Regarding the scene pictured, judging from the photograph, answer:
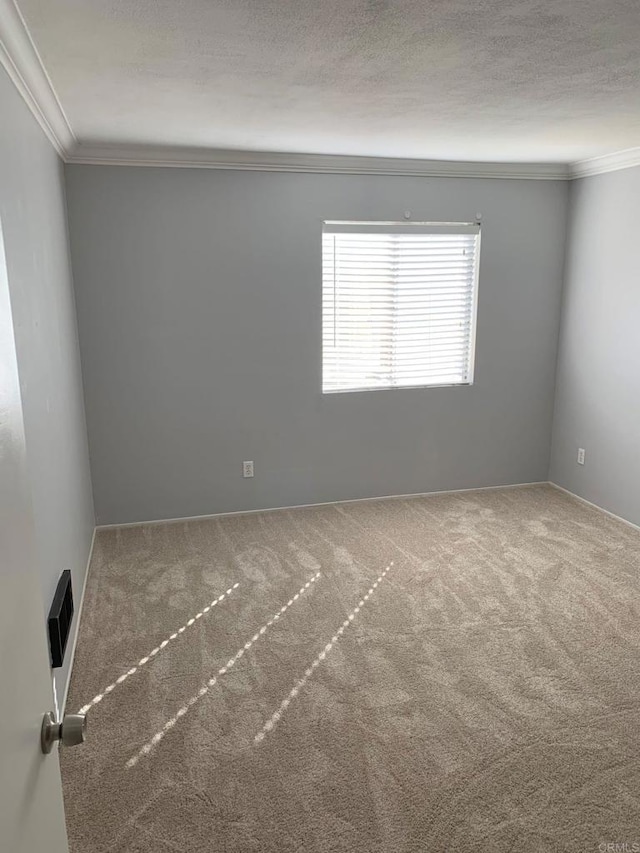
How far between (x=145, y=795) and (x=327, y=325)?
301 centimetres

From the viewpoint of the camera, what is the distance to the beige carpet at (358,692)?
1888 mm

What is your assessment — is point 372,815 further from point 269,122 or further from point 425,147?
point 425,147

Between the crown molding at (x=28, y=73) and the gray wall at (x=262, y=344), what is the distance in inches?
30.0

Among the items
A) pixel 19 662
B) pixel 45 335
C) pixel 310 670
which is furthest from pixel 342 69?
pixel 310 670

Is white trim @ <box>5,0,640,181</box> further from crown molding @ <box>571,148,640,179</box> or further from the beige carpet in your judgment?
the beige carpet

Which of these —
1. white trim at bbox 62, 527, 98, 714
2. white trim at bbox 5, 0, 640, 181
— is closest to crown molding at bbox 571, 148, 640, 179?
white trim at bbox 5, 0, 640, 181

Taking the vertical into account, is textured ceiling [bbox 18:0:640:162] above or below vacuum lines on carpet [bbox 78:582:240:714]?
above

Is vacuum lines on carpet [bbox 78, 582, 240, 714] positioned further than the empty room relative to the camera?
Yes

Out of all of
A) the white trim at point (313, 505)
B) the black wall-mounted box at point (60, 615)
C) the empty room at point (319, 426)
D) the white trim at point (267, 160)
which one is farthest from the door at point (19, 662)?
the white trim at point (313, 505)

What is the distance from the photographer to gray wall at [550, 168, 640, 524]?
4.00m

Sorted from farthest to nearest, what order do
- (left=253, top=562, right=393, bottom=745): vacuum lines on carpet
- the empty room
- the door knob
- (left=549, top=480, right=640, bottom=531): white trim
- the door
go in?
(left=549, top=480, right=640, bottom=531): white trim
(left=253, top=562, right=393, bottom=745): vacuum lines on carpet
the empty room
the door knob
the door

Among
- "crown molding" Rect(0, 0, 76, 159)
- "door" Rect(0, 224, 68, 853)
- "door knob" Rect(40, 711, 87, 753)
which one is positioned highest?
"crown molding" Rect(0, 0, 76, 159)

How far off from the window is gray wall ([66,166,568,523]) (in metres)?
0.10

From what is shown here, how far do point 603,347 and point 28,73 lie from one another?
371 cm
